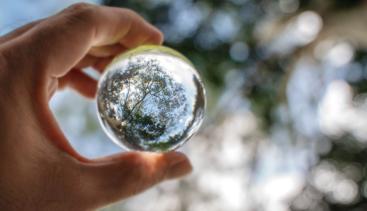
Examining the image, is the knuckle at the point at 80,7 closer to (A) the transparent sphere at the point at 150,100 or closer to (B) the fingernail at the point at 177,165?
(A) the transparent sphere at the point at 150,100

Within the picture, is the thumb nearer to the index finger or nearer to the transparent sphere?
the transparent sphere

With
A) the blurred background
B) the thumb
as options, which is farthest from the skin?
the blurred background

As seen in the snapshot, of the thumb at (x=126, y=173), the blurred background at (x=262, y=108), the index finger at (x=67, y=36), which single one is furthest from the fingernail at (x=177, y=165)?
the blurred background at (x=262, y=108)

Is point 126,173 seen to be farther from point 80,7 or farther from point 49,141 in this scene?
point 80,7

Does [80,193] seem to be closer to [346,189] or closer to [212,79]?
[212,79]

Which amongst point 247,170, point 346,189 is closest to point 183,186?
point 247,170
